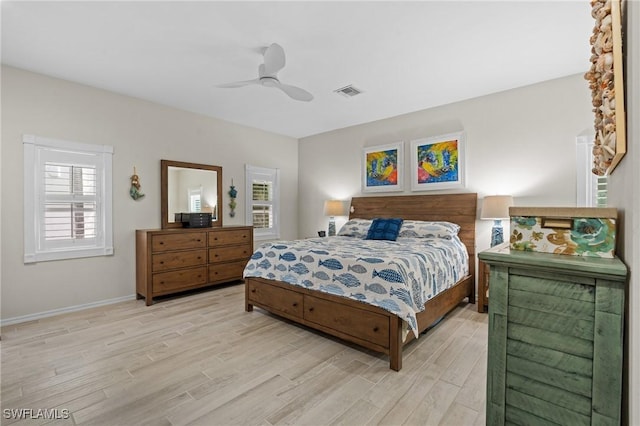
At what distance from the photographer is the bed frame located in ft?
7.74

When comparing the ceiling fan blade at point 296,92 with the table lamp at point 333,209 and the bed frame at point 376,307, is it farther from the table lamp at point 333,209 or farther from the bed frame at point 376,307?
the table lamp at point 333,209

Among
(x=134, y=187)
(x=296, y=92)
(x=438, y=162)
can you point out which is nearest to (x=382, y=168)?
(x=438, y=162)

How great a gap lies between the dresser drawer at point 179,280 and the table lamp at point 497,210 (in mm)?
3981

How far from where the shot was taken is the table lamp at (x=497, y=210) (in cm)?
351

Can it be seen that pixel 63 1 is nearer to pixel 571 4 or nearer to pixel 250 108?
pixel 250 108

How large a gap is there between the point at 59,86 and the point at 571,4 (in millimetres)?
5215

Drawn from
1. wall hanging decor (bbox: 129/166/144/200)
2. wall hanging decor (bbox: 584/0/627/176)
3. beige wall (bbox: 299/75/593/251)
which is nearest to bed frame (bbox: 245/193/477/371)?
beige wall (bbox: 299/75/593/251)

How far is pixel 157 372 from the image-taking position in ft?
7.36

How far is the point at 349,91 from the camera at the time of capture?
383 centimetres

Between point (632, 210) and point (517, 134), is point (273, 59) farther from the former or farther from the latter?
point (517, 134)

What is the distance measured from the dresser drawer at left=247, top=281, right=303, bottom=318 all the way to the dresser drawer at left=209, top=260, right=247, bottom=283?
1.16 meters

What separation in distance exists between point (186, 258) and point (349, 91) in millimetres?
3246

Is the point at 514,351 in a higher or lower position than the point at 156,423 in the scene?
higher

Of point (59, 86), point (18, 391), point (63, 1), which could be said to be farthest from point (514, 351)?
point (59, 86)
